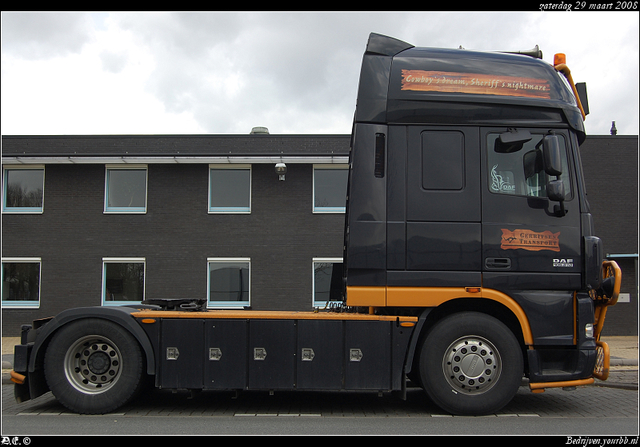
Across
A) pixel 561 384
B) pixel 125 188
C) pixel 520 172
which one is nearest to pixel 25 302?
pixel 125 188

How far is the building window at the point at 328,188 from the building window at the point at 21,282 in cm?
848

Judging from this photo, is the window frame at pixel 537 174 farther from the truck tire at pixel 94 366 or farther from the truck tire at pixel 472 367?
the truck tire at pixel 94 366

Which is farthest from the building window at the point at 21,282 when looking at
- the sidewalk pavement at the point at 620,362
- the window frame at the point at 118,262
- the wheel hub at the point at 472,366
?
the wheel hub at the point at 472,366

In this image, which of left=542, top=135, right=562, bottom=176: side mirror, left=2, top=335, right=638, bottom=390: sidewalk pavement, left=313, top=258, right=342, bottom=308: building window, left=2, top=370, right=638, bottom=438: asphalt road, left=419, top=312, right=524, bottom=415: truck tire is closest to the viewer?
left=2, top=370, right=638, bottom=438: asphalt road

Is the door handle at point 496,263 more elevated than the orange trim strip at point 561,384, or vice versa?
the door handle at point 496,263

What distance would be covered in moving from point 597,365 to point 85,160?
14.0 meters

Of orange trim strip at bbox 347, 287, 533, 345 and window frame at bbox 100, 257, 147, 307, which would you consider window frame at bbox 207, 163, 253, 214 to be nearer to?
window frame at bbox 100, 257, 147, 307

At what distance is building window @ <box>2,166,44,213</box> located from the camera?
15.7 meters

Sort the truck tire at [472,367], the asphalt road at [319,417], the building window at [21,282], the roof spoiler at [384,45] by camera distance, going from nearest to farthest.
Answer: the asphalt road at [319,417], the truck tire at [472,367], the roof spoiler at [384,45], the building window at [21,282]

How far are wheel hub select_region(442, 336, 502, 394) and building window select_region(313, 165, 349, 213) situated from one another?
9.87 metres

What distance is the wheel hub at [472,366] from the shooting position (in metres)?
5.75

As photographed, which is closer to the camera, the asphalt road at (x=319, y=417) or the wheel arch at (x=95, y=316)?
the asphalt road at (x=319, y=417)

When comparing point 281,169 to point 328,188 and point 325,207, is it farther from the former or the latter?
point 325,207

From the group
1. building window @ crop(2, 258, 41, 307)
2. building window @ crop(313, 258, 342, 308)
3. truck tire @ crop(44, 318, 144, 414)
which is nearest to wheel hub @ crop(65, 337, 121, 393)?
truck tire @ crop(44, 318, 144, 414)
